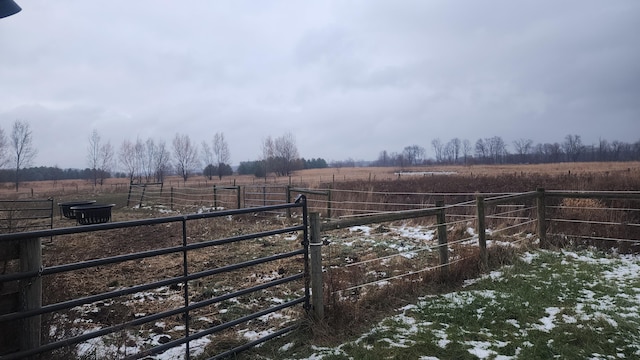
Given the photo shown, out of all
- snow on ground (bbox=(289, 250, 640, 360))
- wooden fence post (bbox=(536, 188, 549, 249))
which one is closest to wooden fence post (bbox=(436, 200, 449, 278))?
snow on ground (bbox=(289, 250, 640, 360))

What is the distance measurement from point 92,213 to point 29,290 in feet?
38.4

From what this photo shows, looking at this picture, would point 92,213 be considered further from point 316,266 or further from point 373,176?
point 373,176

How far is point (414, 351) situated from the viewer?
3.36 metres

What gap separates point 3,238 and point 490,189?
1756 centimetres

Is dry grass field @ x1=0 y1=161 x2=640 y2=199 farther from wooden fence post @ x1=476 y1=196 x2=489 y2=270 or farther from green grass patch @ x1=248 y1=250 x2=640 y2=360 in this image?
green grass patch @ x1=248 y1=250 x2=640 y2=360

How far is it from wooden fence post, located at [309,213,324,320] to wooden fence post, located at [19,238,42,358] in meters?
2.27

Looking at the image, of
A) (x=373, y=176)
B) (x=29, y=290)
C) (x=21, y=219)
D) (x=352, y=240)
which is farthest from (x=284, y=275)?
(x=373, y=176)

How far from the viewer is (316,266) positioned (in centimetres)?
394

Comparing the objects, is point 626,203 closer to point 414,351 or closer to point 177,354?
point 414,351

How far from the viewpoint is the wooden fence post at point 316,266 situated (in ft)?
12.8

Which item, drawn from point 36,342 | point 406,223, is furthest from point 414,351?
point 406,223

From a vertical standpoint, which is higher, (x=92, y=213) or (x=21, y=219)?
(x=21, y=219)

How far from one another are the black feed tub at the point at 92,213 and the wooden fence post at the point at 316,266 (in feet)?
36.3

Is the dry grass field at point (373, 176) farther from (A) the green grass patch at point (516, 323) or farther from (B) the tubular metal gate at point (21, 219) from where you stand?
(A) the green grass patch at point (516, 323)
